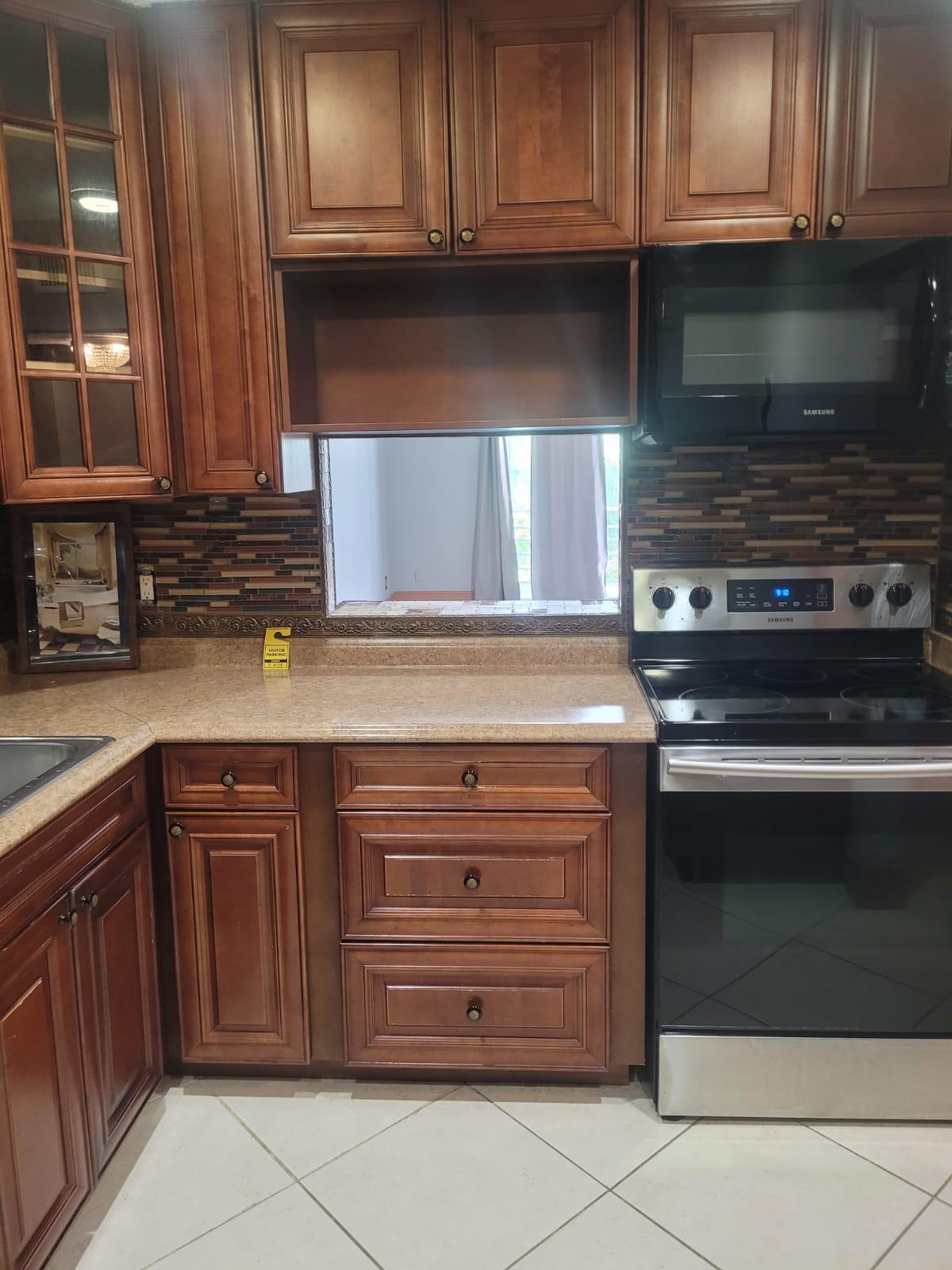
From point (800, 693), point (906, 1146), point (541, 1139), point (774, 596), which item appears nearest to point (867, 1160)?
point (906, 1146)

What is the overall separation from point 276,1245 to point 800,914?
1.14 m

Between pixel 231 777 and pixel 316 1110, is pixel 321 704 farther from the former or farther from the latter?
pixel 316 1110

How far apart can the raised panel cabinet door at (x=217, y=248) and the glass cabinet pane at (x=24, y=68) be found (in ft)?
0.75

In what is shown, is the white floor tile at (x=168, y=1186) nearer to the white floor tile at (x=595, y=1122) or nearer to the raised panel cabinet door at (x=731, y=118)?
the white floor tile at (x=595, y=1122)

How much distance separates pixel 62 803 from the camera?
148 cm

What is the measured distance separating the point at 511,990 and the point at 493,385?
142 cm

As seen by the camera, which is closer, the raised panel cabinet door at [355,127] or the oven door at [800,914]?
the oven door at [800,914]

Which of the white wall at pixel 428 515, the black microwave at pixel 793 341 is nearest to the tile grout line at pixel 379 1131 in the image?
the black microwave at pixel 793 341

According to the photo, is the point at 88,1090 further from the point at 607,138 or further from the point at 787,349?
the point at 607,138

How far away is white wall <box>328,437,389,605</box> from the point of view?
13.3ft

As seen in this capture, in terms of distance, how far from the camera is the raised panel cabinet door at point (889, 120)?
1.84 meters

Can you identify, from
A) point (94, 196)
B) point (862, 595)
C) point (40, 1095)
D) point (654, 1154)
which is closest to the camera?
point (40, 1095)

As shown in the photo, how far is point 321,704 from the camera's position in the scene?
2008mm

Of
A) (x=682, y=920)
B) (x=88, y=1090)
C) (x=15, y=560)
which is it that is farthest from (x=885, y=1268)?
(x=15, y=560)
